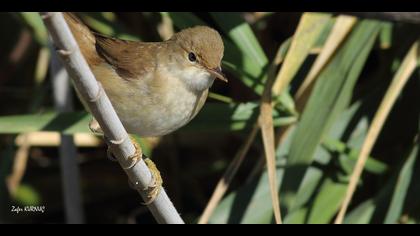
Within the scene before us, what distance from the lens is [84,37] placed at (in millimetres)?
1761

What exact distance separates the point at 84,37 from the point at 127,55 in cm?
11

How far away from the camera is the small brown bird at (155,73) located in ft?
5.45

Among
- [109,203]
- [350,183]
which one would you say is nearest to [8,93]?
[109,203]

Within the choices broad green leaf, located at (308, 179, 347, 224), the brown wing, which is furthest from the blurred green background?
the brown wing

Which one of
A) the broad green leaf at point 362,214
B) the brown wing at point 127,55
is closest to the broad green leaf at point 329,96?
the broad green leaf at point 362,214

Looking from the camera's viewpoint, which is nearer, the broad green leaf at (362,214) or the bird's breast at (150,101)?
the bird's breast at (150,101)

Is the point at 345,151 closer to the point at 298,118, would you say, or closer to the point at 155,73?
the point at 298,118

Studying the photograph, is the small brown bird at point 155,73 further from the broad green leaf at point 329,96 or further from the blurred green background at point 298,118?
the broad green leaf at point 329,96

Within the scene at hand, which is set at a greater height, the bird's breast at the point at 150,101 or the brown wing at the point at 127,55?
the brown wing at the point at 127,55

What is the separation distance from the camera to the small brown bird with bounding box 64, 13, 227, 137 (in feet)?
5.45

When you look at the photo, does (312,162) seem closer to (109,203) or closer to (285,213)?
(285,213)

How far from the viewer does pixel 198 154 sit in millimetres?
2895

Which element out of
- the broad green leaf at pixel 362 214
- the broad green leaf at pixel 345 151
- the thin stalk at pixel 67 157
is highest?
the broad green leaf at pixel 345 151

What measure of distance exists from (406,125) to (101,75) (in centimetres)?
105
